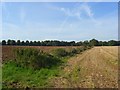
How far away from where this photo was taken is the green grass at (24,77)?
1336 cm

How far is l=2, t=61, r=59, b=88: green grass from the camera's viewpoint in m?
13.4

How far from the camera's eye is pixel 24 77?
50.8 ft

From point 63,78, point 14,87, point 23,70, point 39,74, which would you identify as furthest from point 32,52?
point 14,87

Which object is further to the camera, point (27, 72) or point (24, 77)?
point (27, 72)

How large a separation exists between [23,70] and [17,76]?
1.97 meters

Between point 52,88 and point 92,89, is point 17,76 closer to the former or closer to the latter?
point 52,88

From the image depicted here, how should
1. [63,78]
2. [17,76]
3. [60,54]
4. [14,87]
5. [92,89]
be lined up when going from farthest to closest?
[60,54], [17,76], [63,78], [14,87], [92,89]

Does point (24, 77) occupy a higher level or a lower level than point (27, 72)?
lower

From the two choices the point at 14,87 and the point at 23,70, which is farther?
the point at 23,70

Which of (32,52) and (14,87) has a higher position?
(32,52)

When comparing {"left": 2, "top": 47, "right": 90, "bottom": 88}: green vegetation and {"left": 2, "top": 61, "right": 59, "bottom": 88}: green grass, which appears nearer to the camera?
{"left": 2, "top": 61, "right": 59, "bottom": 88}: green grass

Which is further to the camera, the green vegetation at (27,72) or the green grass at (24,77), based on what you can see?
the green vegetation at (27,72)

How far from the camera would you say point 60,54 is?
3409 cm

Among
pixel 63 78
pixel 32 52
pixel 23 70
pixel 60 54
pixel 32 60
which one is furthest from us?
pixel 60 54
